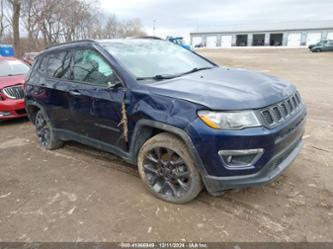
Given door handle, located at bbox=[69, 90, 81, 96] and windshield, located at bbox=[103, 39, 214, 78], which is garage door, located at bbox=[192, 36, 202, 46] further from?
door handle, located at bbox=[69, 90, 81, 96]

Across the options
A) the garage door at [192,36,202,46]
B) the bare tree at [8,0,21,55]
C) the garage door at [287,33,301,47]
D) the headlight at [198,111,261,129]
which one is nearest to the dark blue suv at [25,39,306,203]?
the headlight at [198,111,261,129]

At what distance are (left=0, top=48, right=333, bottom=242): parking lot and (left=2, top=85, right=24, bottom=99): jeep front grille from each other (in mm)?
2530

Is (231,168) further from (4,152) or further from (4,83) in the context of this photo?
(4,83)

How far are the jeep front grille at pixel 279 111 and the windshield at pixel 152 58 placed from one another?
4.27ft

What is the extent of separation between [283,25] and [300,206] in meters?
78.3

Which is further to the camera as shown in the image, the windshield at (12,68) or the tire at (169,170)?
the windshield at (12,68)

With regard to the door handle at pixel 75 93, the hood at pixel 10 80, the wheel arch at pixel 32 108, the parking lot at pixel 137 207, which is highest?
the door handle at pixel 75 93

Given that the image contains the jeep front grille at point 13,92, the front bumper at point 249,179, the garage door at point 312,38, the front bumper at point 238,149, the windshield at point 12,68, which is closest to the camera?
the front bumper at point 238,149

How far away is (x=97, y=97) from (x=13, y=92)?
154 inches

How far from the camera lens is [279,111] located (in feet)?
8.65

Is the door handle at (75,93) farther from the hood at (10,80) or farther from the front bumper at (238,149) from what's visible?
the hood at (10,80)

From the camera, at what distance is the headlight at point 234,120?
7.91 feet

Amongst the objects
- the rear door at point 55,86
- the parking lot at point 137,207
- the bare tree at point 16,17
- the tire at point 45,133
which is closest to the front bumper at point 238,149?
the parking lot at point 137,207

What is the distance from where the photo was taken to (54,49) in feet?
14.1
